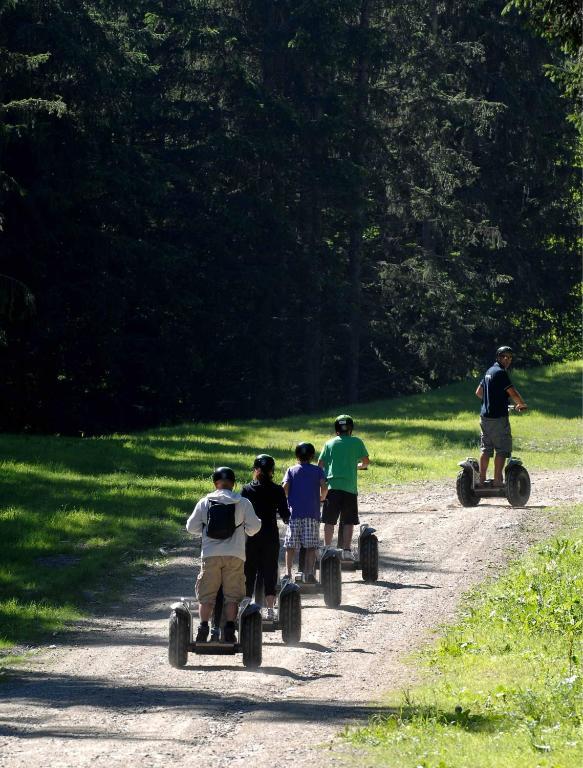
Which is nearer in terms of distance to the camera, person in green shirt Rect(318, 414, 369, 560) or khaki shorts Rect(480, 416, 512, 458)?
person in green shirt Rect(318, 414, 369, 560)

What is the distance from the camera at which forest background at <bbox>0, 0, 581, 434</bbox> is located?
45.8 metres

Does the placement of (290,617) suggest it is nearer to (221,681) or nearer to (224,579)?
(224,579)

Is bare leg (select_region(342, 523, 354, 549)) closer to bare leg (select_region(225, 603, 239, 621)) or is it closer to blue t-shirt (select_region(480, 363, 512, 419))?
bare leg (select_region(225, 603, 239, 621))

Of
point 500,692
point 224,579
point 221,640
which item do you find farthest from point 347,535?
point 500,692

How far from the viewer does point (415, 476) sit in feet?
94.6

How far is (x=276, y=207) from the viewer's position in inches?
2141

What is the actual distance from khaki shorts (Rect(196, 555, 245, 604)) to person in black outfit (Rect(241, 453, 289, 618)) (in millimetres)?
797

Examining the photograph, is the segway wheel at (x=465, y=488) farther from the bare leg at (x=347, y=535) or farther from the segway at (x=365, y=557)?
the bare leg at (x=347, y=535)

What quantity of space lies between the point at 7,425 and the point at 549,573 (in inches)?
1321

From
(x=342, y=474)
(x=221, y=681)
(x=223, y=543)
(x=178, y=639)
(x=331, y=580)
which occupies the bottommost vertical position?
(x=221, y=681)

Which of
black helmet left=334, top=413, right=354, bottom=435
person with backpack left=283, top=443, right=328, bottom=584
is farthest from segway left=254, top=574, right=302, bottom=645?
black helmet left=334, top=413, right=354, bottom=435

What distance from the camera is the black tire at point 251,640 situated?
12297 millimetres

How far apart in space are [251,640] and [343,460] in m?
4.37

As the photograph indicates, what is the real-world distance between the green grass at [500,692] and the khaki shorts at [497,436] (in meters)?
Answer: 6.09
